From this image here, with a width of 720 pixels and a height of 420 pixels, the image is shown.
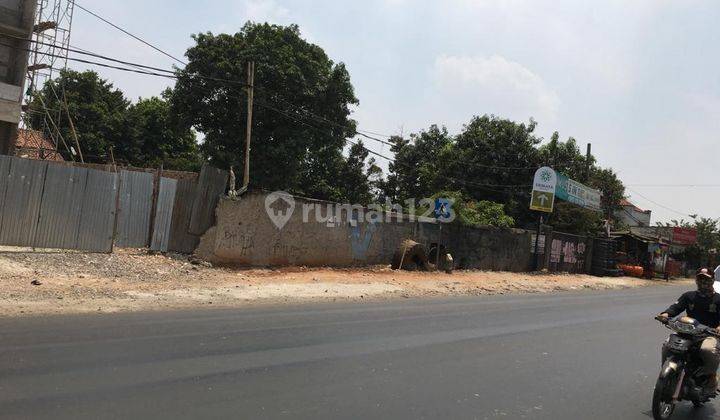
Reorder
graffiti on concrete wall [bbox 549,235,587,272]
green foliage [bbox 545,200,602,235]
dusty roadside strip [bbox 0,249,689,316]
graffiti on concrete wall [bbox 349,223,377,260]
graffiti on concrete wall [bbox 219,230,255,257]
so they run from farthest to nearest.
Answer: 1. green foliage [bbox 545,200,602,235]
2. graffiti on concrete wall [bbox 549,235,587,272]
3. graffiti on concrete wall [bbox 349,223,377,260]
4. graffiti on concrete wall [bbox 219,230,255,257]
5. dusty roadside strip [bbox 0,249,689,316]

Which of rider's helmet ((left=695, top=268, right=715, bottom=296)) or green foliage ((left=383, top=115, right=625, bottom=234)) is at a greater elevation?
green foliage ((left=383, top=115, right=625, bottom=234))

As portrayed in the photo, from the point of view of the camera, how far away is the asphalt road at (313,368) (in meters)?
4.84

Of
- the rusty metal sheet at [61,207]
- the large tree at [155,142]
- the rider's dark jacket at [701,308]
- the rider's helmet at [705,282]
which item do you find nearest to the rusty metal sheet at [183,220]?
the rusty metal sheet at [61,207]

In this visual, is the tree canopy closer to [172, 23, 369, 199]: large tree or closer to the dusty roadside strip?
[172, 23, 369, 199]: large tree

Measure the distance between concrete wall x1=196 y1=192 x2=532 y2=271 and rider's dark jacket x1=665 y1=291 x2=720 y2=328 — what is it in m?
11.8

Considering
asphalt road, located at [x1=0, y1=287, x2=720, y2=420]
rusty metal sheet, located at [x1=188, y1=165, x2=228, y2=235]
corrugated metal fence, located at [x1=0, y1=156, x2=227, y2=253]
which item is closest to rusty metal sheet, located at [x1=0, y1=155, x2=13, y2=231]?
corrugated metal fence, located at [x1=0, y1=156, x2=227, y2=253]

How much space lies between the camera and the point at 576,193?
30.1 meters

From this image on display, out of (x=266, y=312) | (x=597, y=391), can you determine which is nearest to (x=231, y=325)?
(x=266, y=312)

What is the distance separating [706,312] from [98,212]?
1278 centimetres

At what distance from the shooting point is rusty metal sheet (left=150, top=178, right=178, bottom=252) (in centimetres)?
1460

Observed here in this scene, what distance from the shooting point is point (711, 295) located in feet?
19.2

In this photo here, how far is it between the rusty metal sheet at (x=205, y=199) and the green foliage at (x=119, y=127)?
22.9 meters

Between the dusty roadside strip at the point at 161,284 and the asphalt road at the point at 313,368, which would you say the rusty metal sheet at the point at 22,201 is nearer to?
the dusty roadside strip at the point at 161,284

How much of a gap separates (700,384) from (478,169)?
29331mm
